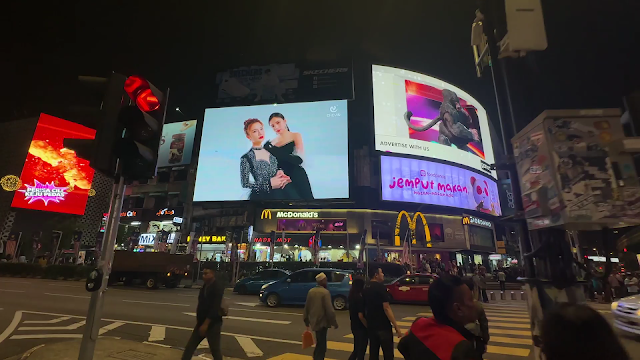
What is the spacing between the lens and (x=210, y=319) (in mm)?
5059

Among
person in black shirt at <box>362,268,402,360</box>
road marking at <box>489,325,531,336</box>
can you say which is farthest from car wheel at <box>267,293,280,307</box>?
person in black shirt at <box>362,268,402,360</box>

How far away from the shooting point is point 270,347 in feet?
23.5

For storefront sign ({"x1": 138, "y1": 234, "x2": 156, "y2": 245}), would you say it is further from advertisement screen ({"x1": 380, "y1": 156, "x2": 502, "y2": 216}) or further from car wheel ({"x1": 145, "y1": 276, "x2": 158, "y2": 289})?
advertisement screen ({"x1": 380, "y1": 156, "x2": 502, "y2": 216})

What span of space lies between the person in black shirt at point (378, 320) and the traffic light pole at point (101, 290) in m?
3.68

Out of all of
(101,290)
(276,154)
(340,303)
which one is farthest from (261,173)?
(101,290)

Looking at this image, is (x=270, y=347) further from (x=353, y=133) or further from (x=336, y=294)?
(x=353, y=133)

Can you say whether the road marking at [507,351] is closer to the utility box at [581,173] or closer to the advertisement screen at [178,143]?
the utility box at [581,173]

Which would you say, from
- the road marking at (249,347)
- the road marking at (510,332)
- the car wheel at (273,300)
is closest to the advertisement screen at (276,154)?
the car wheel at (273,300)

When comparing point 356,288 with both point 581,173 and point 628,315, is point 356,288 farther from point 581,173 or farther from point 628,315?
point 628,315

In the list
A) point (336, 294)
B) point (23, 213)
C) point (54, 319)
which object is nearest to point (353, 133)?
point (336, 294)

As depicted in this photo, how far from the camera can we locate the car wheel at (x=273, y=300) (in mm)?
13750

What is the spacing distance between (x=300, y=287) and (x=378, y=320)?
942 cm

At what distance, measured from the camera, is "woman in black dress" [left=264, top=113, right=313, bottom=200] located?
3456cm

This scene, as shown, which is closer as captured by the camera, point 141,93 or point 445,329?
point 445,329
